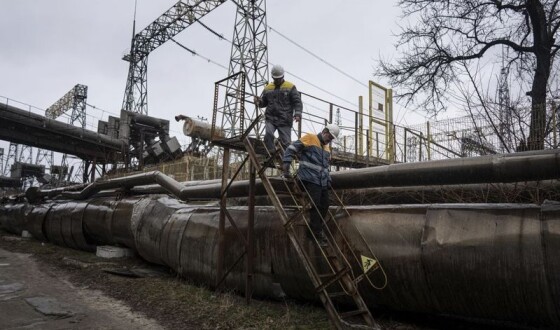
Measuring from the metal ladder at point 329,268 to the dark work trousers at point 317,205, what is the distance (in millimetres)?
74

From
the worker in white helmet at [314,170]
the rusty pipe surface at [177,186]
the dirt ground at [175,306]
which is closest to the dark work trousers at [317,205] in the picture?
the worker in white helmet at [314,170]

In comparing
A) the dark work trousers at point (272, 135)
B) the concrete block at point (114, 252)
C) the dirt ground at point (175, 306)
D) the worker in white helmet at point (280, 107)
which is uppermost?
the worker in white helmet at point (280, 107)

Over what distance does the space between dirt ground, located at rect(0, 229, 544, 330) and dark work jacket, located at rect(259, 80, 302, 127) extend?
2785 mm

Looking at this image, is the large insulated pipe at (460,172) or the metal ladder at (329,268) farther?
the metal ladder at (329,268)

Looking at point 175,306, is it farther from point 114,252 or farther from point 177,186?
point 114,252

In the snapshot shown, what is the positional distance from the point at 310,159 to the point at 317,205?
0.60 metres

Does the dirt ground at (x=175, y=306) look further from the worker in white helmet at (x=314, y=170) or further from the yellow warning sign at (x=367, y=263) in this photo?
the worker in white helmet at (x=314, y=170)

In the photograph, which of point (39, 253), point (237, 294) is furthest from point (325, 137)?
point (39, 253)

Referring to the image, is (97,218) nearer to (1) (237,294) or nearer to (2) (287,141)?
(1) (237,294)

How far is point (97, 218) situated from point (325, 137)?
801 cm

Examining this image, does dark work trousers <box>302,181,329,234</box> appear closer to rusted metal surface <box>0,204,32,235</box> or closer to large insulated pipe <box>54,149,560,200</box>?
large insulated pipe <box>54,149,560,200</box>

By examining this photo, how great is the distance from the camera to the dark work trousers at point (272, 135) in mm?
6621

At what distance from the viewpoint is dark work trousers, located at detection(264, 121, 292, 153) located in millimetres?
6621

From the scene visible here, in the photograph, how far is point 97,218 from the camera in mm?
11117
